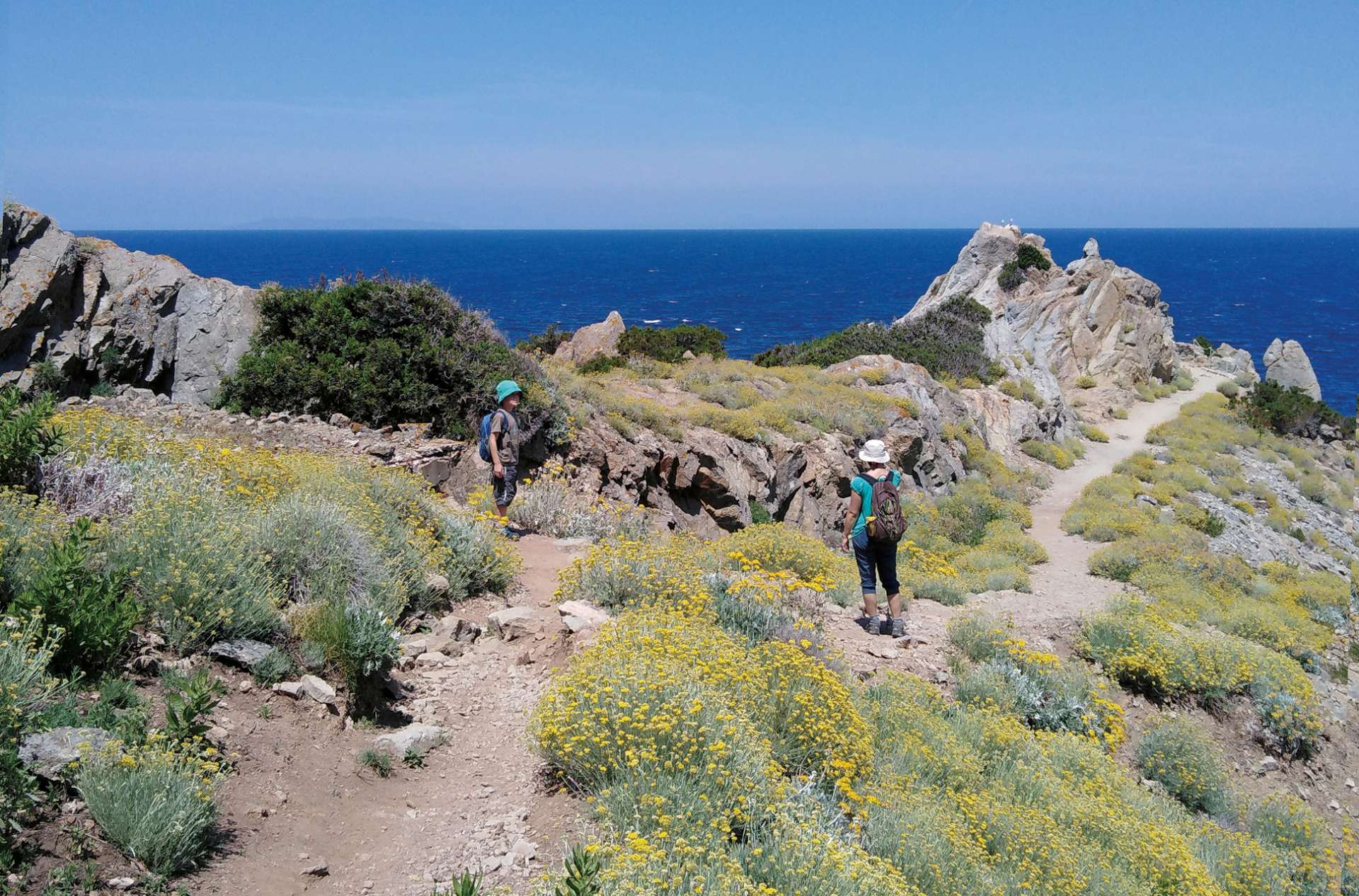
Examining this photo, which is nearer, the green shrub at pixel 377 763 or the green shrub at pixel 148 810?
the green shrub at pixel 148 810

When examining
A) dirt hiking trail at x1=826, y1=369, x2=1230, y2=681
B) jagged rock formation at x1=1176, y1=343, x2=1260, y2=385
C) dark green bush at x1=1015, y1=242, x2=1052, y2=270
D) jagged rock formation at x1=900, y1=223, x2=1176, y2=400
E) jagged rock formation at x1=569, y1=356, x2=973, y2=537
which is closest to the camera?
dirt hiking trail at x1=826, y1=369, x2=1230, y2=681

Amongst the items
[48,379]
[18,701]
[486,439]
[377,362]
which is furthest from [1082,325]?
[18,701]

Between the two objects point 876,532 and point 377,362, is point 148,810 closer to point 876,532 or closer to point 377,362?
point 876,532

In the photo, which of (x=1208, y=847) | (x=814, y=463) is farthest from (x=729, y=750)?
(x=814, y=463)

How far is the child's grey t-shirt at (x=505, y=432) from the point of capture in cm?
999

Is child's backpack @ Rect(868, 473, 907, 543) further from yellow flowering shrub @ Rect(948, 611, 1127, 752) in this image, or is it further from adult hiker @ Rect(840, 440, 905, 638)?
yellow flowering shrub @ Rect(948, 611, 1127, 752)

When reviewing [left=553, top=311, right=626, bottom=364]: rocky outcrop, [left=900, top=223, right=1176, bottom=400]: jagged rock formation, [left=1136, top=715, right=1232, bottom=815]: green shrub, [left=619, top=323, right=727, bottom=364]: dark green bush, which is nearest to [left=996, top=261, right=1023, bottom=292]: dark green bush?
[left=900, top=223, right=1176, bottom=400]: jagged rock formation

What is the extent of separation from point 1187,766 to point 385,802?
829 cm

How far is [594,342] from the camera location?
26875mm

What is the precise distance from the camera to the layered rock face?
11.2m

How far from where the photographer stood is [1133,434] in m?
32.5

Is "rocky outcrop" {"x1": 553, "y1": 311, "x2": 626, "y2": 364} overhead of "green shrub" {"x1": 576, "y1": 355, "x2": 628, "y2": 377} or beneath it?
overhead

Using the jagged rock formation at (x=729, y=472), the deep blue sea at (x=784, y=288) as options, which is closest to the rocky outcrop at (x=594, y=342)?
the deep blue sea at (x=784, y=288)

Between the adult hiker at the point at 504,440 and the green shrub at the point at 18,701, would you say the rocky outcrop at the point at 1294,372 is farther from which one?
the green shrub at the point at 18,701
